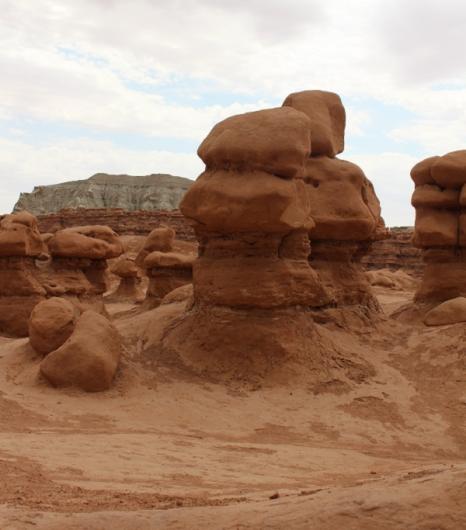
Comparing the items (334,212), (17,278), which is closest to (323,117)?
(334,212)

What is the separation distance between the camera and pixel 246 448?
7.46 metres

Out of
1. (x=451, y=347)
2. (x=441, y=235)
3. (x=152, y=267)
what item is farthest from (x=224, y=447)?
(x=152, y=267)

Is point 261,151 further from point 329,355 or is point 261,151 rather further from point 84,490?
point 84,490

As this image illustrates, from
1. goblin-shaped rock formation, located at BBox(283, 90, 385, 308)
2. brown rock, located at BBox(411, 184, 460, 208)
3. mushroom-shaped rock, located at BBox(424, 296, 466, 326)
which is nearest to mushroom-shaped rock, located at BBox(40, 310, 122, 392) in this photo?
goblin-shaped rock formation, located at BBox(283, 90, 385, 308)

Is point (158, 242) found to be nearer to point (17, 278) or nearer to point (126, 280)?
point (126, 280)

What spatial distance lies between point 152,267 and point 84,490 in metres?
14.9

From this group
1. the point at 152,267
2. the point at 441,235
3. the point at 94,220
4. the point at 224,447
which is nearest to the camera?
the point at 224,447

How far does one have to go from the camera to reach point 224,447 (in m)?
7.41

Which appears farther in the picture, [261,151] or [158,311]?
[158,311]

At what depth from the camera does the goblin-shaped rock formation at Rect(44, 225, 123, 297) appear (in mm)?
17109

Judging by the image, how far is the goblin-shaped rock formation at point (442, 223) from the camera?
14.4m

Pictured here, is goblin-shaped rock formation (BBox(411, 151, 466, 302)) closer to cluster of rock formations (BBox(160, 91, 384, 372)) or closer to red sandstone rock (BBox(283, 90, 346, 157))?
red sandstone rock (BBox(283, 90, 346, 157))

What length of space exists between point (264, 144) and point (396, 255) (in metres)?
27.4

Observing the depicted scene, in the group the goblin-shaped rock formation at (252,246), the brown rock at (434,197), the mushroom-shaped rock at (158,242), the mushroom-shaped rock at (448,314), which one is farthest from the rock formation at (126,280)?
the goblin-shaped rock formation at (252,246)
